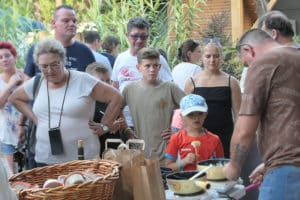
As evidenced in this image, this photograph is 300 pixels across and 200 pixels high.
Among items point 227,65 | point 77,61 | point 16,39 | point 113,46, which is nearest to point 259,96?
point 77,61

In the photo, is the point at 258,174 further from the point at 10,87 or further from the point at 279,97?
the point at 10,87

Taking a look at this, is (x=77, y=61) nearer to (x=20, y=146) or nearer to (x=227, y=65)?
(x=20, y=146)

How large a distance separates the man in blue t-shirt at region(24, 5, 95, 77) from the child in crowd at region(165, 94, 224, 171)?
3.76 feet

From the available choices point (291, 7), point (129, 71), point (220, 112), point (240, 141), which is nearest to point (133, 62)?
point (129, 71)

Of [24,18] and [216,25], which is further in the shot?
[216,25]

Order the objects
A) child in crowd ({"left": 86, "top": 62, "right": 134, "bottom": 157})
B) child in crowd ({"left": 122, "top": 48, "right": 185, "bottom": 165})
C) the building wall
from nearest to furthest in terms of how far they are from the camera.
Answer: child in crowd ({"left": 86, "top": 62, "right": 134, "bottom": 157}) < child in crowd ({"left": 122, "top": 48, "right": 185, "bottom": 165}) < the building wall

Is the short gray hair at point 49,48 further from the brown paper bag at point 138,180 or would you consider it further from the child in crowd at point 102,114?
the brown paper bag at point 138,180

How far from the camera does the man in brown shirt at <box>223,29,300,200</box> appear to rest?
10.3ft

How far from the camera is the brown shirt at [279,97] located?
313 centimetres

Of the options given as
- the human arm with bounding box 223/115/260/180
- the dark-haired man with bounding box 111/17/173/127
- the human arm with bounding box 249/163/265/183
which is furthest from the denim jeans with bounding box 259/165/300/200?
the dark-haired man with bounding box 111/17/173/127

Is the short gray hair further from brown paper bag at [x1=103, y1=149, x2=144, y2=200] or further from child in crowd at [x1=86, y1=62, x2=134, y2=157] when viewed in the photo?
brown paper bag at [x1=103, y1=149, x2=144, y2=200]

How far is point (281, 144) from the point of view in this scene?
3.16 metres

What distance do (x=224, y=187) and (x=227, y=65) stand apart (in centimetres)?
625

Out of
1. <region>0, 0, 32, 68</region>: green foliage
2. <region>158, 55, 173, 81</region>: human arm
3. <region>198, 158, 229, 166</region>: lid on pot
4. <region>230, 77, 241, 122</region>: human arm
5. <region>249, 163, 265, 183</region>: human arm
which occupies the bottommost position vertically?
<region>249, 163, 265, 183</region>: human arm
